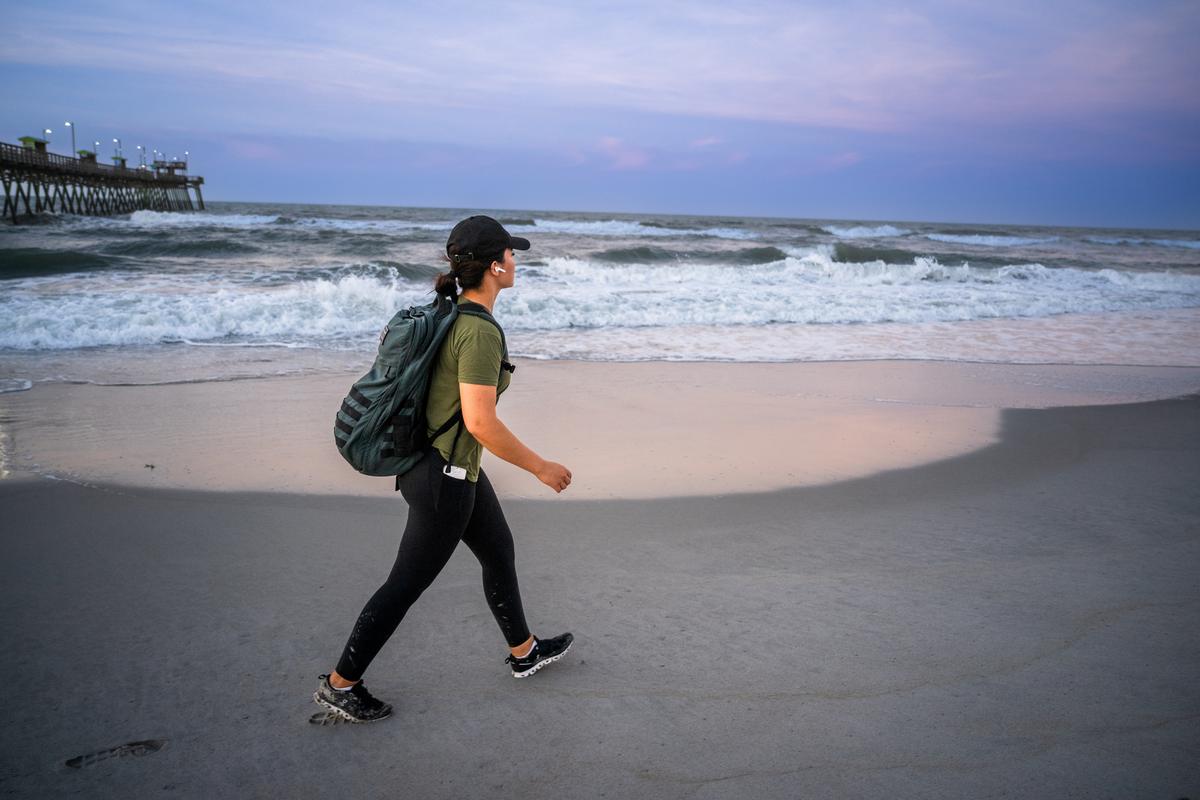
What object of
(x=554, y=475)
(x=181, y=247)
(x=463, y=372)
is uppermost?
(x=463, y=372)

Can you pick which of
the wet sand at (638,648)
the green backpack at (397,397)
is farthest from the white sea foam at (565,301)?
the green backpack at (397,397)

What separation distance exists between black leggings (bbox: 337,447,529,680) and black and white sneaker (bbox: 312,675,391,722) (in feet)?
0.20

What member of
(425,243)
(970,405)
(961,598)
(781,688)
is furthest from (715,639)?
(425,243)

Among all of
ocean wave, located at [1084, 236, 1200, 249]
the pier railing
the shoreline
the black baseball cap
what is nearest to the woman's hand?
the black baseball cap

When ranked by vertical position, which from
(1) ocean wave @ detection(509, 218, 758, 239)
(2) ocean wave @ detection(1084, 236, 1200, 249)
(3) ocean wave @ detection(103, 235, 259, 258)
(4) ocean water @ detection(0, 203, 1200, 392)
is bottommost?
(4) ocean water @ detection(0, 203, 1200, 392)

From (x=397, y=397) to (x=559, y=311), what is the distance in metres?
11.1

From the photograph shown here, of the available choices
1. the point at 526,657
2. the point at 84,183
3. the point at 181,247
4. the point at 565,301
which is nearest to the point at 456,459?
the point at 526,657

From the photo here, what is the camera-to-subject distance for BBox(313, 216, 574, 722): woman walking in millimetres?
2291

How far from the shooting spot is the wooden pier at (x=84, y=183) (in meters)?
35.8

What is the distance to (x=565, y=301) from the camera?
45.5ft

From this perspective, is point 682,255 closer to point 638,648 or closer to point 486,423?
point 638,648

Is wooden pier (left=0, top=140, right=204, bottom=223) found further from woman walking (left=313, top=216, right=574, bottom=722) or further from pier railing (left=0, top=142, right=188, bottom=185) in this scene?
woman walking (left=313, top=216, right=574, bottom=722)

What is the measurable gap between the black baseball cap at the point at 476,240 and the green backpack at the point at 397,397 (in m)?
0.16

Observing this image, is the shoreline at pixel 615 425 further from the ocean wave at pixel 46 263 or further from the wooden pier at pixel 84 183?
the wooden pier at pixel 84 183
